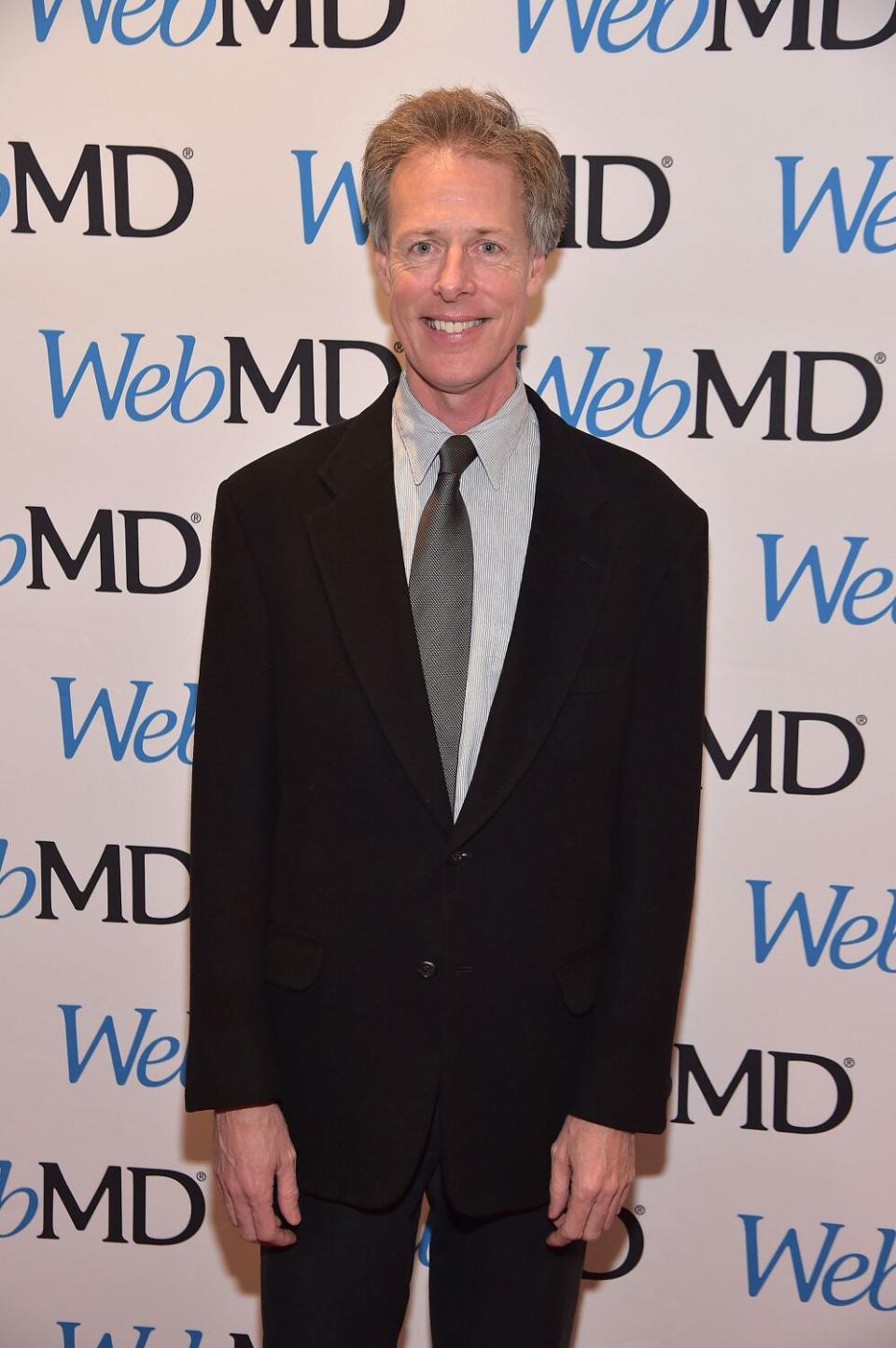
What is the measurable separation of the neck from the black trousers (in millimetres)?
843

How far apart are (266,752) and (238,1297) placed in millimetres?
1374

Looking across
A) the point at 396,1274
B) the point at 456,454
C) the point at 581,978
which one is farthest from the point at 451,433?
the point at 396,1274

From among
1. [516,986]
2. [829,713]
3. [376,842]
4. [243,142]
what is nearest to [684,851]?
[516,986]

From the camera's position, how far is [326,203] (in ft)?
6.62

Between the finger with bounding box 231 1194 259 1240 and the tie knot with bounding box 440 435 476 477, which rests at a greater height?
the tie knot with bounding box 440 435 476 477

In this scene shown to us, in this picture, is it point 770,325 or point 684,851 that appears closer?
point 684,851

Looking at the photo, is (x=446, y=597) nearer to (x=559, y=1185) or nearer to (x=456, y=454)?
(x=456, y=454)

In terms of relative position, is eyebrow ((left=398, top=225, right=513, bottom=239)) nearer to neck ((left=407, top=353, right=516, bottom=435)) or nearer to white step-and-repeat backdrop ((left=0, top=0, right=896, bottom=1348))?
neck ((left=407, top=353, right=516, bottom=435))

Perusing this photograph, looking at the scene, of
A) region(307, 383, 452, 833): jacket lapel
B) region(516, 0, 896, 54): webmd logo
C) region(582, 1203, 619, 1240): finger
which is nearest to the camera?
region(307, 383, 452, 833): jacket lapel

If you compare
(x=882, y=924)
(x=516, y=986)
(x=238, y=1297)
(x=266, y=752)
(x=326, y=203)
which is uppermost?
(x=326, y=203)

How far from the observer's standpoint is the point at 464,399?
150 centimetres

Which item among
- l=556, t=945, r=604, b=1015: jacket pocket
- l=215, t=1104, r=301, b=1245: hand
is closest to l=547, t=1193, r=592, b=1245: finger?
l=556, t=945, r=604, b=1015: jacket pocket

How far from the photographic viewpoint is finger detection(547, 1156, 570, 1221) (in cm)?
150

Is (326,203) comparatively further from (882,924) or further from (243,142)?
(882,924)
